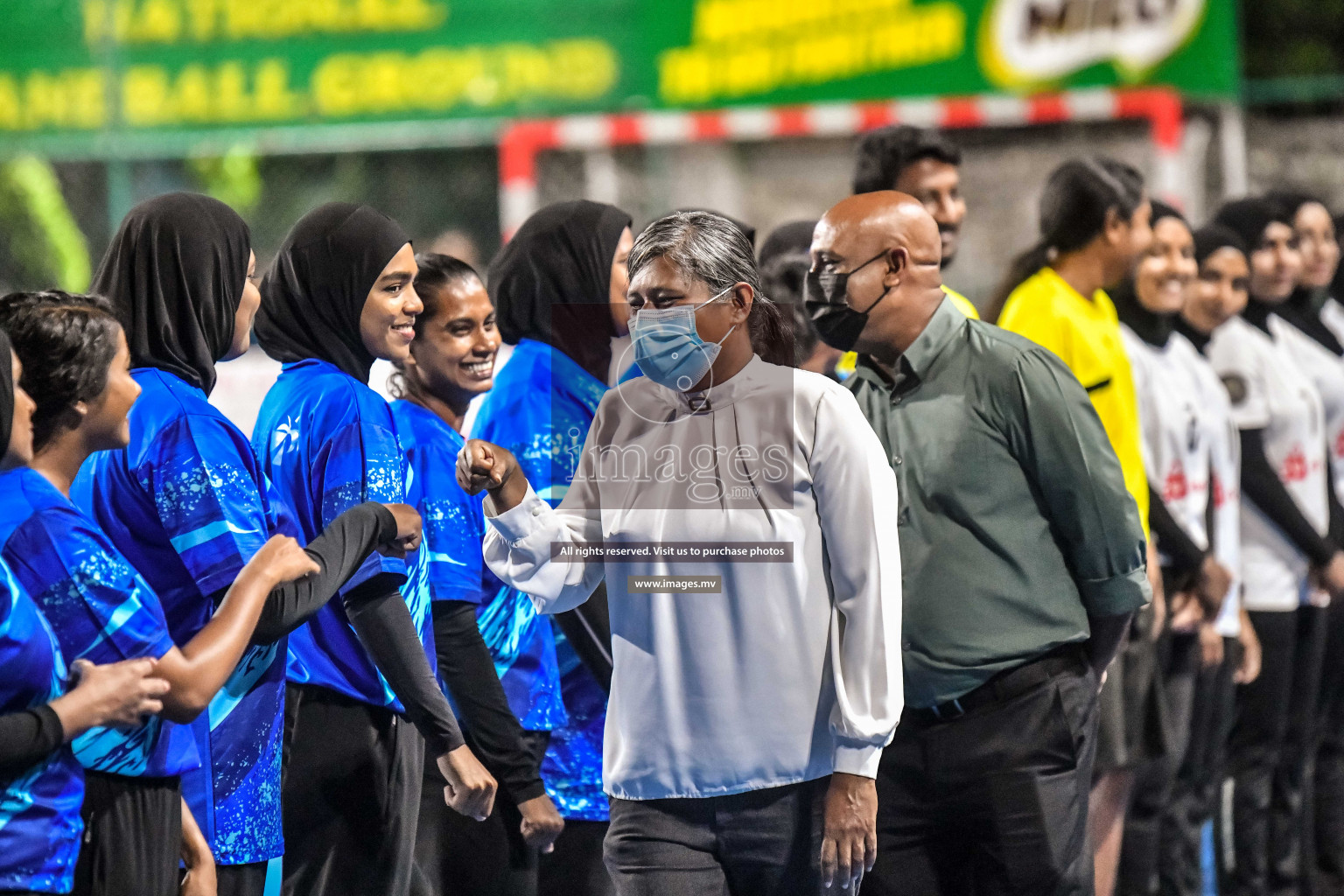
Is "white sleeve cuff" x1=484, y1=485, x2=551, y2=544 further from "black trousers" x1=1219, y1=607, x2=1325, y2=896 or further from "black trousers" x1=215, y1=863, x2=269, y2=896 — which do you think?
"black trousers" x1=1219, y1=607, x2=1325, y2=896

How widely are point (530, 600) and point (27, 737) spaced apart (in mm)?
1375

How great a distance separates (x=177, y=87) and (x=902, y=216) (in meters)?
6.85

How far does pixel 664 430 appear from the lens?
2754 mm

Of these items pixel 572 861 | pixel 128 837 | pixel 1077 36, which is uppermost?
A: pixel 1077 36

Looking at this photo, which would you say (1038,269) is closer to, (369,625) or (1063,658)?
(1063,658)

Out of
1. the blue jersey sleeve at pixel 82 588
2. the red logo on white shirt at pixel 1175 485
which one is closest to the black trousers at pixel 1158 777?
the red logo on white shirt at pixel 1175 485

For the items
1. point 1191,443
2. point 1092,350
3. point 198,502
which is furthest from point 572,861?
point 1191,443

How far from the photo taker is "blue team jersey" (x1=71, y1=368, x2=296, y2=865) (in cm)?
261

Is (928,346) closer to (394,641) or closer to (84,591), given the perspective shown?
(394,641)

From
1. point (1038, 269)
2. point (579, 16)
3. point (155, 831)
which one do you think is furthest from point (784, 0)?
point (155, 831)

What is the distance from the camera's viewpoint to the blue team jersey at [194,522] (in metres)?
2.61

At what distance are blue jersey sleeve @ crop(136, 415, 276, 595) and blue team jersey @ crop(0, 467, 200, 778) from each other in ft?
0.74

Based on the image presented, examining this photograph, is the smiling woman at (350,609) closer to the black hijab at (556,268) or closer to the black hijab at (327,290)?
the black hijab at (327,290)

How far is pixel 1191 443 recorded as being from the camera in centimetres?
480
